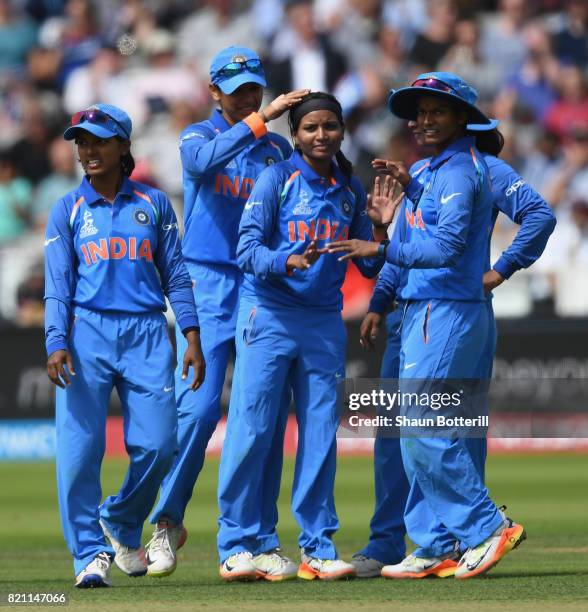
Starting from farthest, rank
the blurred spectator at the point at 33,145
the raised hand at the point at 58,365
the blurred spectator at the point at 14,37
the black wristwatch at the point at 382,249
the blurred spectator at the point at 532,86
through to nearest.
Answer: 1. the blurred spectator at the point at 14,37
2. the blurred spectator at the point at 33,145
3. the blurred spectator at the point at 532,86
4. the black wristwatch at the point at 382,249
5. the raised hand at the point at 58,365

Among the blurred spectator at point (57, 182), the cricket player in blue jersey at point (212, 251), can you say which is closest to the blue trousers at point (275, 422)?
the cricket player in blue jersey at point (212, 251)

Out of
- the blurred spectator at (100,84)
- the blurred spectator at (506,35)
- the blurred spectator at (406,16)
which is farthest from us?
the blurred spectator at (100,84)

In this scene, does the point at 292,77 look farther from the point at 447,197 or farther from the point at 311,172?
the point at 447,197

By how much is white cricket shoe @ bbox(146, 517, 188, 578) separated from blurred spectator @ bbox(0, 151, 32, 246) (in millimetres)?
10539

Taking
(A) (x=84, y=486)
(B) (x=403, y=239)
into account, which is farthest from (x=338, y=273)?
(A) (x=84, y=486)

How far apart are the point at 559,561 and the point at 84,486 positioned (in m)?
2.39

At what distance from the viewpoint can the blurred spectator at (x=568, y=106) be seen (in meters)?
16.4

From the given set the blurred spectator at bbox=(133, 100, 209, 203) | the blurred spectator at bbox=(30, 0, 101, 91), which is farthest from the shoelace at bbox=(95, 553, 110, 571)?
the blurred spectator at bbox=(30, 0, 101, 91)

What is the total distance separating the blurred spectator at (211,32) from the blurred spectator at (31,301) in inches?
142

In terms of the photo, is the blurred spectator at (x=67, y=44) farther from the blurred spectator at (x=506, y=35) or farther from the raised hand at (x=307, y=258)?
the raised hand at (x=307, y=258)

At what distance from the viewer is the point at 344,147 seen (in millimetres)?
16641

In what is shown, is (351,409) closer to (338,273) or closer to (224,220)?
(338,273)

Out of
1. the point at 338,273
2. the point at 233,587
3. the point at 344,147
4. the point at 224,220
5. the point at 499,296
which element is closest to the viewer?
the point at 233,587

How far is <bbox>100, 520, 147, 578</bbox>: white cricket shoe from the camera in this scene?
626 centimetres
